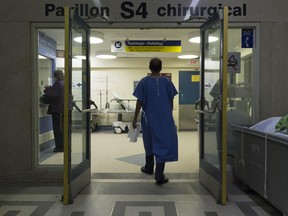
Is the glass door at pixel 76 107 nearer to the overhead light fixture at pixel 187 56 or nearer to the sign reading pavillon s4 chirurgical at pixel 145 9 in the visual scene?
the sign reading pavillon s4 chirurgical at pixel 145 9

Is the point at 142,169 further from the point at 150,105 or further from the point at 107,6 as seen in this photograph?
the point at 107,6

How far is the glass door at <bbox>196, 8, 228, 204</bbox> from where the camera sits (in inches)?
120

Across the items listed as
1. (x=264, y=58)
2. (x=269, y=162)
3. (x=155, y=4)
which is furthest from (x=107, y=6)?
(x=269, y=162)

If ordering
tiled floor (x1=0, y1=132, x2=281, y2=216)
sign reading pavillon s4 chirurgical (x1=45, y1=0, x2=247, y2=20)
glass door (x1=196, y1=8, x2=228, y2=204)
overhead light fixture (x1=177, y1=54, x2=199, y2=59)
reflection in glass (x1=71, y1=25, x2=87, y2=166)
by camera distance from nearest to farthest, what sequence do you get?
1. tiled floor (x1=0, y1=132, x2=281, y2=216)
2. glass door (x1=196, y1=8, x2=228, y2=204)
3. reflection in glass (x1=71, y1=25, x2=87, y2=166)
4. sign reading pavillon s4 chirurgical (x1=45, y1=0, x2=247, y2=20)
5. overhead light fixture (x1=177, y1=54, x2=199, y2=59)

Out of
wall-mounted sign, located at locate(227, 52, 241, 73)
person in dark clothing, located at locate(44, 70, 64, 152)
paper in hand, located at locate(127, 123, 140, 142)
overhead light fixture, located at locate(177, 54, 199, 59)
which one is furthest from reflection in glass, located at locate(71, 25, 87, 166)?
overhead light fixture, located at locate(177, 54, 199, 59)

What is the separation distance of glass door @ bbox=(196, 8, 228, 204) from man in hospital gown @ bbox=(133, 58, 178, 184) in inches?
17.0

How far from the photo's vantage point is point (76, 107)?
340cm

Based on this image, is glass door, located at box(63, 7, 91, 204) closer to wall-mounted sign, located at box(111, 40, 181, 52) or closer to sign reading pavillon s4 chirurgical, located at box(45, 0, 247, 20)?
sign reading pavillon s4 chirurgical, located at box(45, 0, 247, 20)

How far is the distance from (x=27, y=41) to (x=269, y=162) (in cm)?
301

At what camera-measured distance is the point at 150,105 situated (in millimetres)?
3727

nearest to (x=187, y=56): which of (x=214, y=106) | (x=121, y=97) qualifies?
(x=121, y=97)

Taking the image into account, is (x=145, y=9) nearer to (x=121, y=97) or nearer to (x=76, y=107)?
(x=76, y=107)

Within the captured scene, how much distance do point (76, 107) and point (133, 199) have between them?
1.14 metres

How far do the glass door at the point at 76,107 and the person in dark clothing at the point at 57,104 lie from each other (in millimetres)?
966
